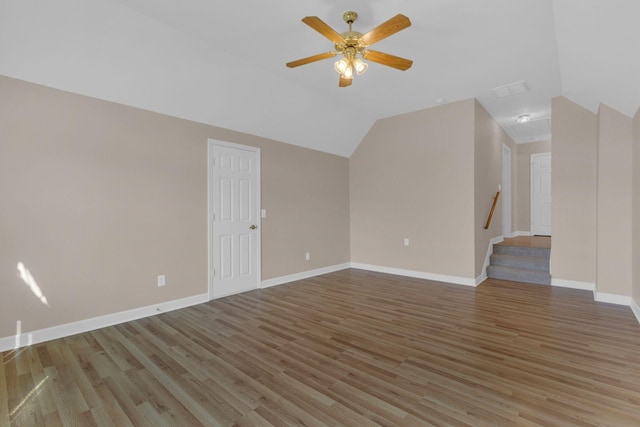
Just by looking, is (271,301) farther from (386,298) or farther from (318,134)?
(318,134)

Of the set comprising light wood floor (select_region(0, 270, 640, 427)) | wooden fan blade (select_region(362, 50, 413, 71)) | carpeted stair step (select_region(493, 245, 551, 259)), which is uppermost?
wooden fan blade (select_region(362, 50, 413, 71))

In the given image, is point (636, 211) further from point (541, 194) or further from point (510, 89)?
point (541, 194)

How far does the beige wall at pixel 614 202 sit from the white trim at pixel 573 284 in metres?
0.39

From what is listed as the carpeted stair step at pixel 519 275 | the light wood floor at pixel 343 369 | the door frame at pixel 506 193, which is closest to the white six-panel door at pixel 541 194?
the door frame at pixel 506 193

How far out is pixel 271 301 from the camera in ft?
13.2

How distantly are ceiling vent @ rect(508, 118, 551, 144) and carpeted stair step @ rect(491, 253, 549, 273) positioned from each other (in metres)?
2.67

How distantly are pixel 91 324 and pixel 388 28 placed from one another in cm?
394

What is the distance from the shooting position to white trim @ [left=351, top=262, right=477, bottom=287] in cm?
471

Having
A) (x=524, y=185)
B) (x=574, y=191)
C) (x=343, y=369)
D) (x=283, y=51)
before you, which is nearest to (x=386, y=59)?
(x=283, y=51)

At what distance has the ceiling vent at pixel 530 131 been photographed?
5847mm

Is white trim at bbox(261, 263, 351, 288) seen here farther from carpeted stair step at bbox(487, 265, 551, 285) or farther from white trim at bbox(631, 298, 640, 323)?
white trim at bbox(631, 298, 640, 323)

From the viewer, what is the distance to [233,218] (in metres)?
4.34

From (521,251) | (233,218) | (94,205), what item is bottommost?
(521,251)

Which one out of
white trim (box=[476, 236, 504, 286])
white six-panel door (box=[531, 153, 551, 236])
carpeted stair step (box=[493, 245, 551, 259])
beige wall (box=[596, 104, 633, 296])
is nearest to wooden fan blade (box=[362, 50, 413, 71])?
beige wall (box=[596, 104, 633, 296])
